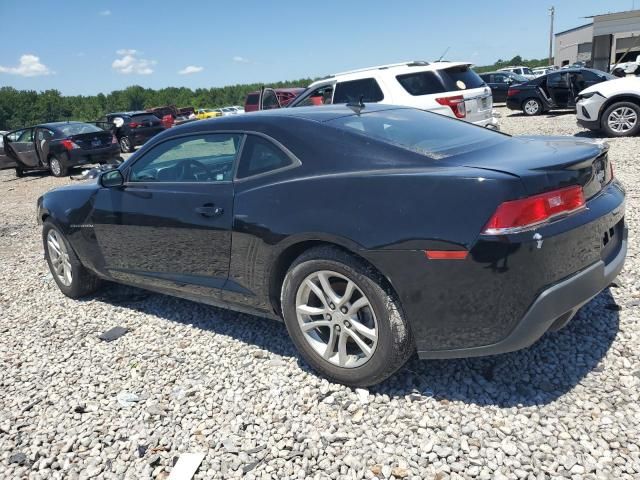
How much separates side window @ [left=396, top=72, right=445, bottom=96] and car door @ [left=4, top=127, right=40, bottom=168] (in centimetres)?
1110

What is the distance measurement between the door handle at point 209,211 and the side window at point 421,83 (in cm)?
602

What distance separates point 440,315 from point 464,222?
1.49ft

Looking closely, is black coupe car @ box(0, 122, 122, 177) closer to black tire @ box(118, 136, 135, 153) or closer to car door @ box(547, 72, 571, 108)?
black tire @ box(118, 136, 135, 153)

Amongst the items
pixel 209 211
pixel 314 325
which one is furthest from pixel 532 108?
pixel 314 325

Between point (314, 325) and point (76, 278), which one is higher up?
point (314, 325)

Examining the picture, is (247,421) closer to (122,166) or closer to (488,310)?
(488,310)

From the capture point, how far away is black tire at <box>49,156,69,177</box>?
14.0m

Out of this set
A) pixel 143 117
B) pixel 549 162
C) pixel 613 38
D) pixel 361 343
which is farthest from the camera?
pixel 613 38

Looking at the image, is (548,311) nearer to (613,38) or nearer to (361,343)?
(361,343)

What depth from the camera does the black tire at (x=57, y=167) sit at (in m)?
14.0

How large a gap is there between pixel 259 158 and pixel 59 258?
2690 mm

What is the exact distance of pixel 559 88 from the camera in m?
16.7

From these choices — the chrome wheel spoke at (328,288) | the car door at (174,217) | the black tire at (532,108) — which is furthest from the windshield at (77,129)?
the black tire at (532,108)

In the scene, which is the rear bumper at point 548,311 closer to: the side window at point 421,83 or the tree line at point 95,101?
the side window at point 421,83
